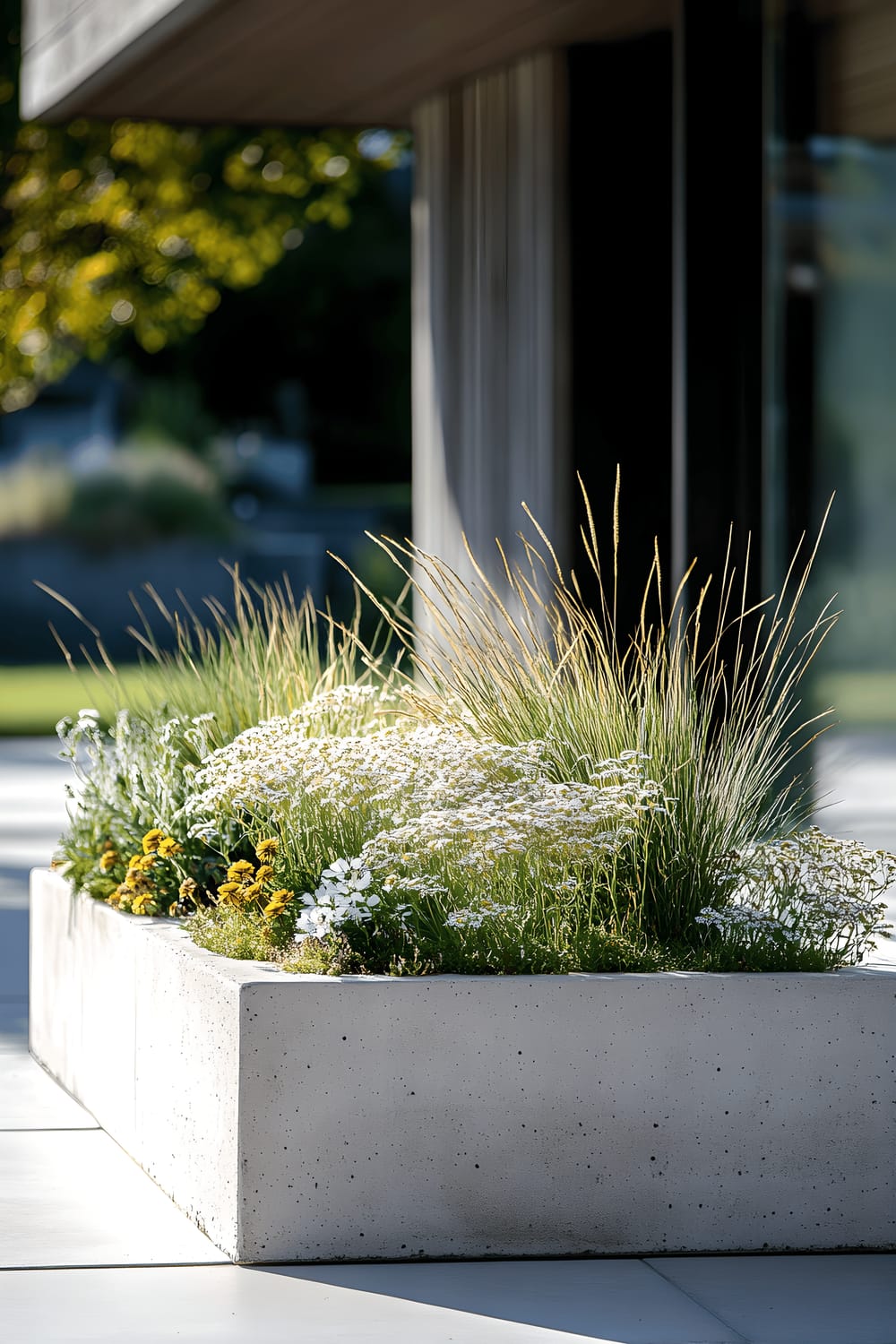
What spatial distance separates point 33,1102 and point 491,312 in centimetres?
526

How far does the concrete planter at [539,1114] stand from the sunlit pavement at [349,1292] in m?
0.08

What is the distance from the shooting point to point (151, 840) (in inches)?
199

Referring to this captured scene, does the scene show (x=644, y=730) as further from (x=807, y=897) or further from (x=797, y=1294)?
(x=797, y=1294)

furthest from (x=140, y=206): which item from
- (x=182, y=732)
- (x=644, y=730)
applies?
(x=644, y=730)

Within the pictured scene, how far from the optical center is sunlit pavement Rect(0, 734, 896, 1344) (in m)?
3.54

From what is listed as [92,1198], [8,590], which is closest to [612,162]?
[92,1198]

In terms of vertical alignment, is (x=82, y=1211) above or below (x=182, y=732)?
below

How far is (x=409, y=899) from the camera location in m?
4.27

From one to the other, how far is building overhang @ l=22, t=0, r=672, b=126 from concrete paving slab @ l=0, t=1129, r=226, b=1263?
469cm

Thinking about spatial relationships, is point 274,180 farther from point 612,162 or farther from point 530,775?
point 530,775

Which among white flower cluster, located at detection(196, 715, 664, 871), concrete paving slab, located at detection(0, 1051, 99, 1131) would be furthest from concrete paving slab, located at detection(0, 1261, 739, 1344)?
concrete paving slab, located at detection(0, 1051, 99, 1131)

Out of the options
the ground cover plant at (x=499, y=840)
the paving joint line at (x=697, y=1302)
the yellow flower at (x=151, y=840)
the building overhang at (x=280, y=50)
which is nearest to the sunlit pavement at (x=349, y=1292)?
the paving joint line at (x=697, y=1302)

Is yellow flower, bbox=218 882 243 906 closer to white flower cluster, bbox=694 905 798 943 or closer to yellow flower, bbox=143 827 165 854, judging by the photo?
yellow flower, bbox=143 827 165 854

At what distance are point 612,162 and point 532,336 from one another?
0.84 meters
